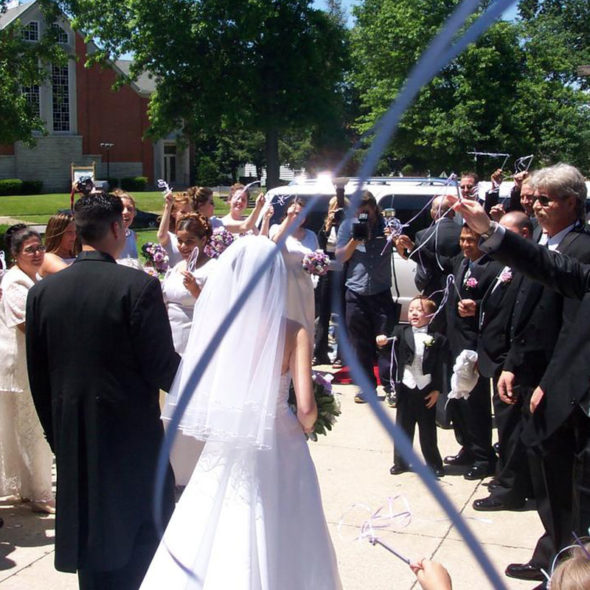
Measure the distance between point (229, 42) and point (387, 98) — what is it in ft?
34.7

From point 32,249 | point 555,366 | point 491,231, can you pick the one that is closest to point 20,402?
point 32,249

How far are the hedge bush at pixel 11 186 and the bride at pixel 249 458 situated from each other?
4926cm

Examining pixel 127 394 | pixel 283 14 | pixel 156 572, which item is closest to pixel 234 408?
pixel 127 394

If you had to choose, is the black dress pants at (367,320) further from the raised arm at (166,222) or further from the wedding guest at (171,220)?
the raised arm at (166,222)

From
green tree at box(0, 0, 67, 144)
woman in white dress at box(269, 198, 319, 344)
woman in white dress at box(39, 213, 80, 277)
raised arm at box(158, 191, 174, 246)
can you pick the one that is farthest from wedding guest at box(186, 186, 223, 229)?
green tree at box(0, 0, 67, 144)

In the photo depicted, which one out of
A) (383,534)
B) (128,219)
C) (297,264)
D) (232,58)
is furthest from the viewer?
(232,58)

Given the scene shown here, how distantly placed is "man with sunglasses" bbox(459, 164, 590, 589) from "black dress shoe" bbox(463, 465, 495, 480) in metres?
1.54

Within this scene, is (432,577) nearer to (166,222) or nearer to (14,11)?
(166,222)

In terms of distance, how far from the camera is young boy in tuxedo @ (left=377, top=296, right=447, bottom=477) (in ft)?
18.6

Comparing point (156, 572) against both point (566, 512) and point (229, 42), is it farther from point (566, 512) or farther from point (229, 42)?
point (229, 42)

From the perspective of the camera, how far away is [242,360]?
3279 millimetres

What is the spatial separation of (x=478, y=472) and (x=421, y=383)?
76 cm

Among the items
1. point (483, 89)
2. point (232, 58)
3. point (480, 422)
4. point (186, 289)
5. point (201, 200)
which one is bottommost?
point (480, 422)

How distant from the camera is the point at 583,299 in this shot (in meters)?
3.53
